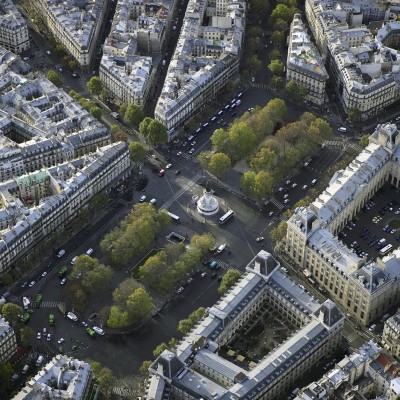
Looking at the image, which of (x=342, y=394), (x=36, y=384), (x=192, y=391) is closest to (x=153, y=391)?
(x=192, y=391)

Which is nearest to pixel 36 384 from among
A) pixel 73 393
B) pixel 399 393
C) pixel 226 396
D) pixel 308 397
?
pixel 73 393

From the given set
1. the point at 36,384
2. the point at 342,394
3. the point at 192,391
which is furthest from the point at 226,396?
the point at 36,384

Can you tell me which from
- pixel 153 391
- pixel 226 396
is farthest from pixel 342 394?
pixel 153 391

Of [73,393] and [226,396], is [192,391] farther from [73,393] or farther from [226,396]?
[73,393]

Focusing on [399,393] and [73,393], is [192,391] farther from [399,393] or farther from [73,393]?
[399,393]

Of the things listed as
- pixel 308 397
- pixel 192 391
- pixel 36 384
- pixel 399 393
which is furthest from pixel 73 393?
pixel 399 393

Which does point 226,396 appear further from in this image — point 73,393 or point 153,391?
point 73,393
